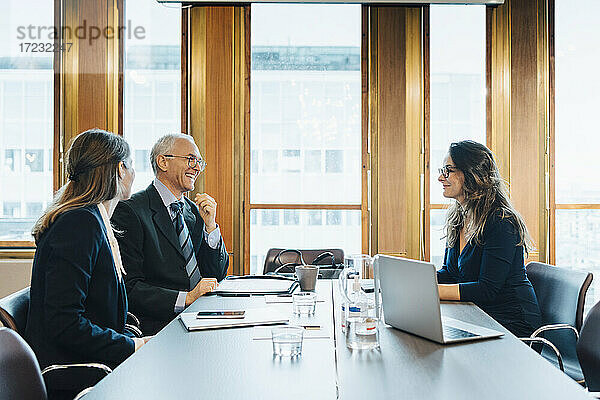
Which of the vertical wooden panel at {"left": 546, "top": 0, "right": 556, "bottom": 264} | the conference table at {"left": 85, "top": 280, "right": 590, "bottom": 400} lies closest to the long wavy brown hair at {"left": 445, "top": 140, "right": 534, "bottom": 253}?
the conference table at {"left": 85, "top": 280, "right": 590, "bottom": 400}

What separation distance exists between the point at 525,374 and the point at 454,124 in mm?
3667

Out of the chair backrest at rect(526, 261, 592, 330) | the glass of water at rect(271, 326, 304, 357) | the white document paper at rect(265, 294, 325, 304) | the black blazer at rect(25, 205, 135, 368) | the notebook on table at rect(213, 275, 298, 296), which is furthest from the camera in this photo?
the notebook on table at rect(213, 275, 298, 296)

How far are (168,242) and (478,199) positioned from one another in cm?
155

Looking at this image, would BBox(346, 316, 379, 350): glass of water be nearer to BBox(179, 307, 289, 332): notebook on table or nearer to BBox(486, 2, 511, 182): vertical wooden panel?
BBox(179, 307, 289, 332): notebook on table

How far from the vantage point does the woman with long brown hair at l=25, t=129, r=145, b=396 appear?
1.98 metres

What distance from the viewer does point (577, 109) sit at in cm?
484

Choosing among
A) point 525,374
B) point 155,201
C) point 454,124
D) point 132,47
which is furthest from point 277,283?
point 132,47

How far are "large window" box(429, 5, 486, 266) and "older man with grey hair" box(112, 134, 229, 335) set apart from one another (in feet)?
7.28

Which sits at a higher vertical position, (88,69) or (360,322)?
(88,69)

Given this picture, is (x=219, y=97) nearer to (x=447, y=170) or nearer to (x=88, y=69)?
(x=88, y=69)

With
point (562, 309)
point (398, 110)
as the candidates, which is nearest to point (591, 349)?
point (562, 309)

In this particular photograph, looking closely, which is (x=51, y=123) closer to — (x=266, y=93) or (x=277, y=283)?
(x=266, y=93)

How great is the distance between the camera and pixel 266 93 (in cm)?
493

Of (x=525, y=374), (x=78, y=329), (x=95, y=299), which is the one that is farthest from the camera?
(x=95, y=299)
